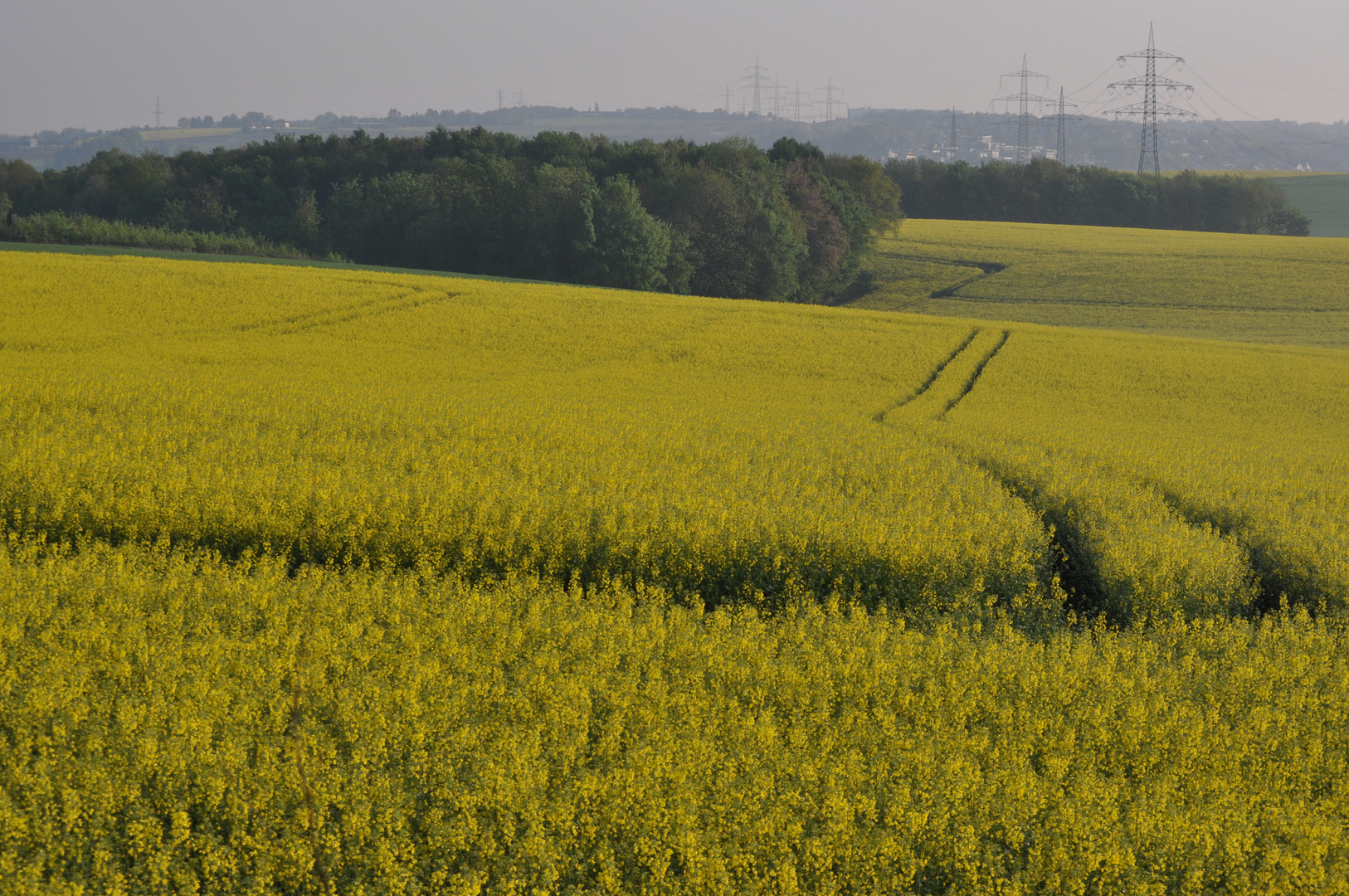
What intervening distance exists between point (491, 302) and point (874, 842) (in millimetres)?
25387

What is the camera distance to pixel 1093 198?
79.1 metres

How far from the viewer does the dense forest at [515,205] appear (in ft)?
157

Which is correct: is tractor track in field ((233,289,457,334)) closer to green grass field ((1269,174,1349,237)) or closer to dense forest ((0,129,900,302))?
dense forest ((0,129,900,302))

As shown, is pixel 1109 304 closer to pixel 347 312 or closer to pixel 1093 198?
pixel 347 312

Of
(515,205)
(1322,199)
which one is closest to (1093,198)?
(1322,199)

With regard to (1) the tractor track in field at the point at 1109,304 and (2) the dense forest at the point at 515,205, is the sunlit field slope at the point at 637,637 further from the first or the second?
(2) the dense forest at the point at 515,205

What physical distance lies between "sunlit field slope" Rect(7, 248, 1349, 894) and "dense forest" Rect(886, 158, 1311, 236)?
65391 millimetres

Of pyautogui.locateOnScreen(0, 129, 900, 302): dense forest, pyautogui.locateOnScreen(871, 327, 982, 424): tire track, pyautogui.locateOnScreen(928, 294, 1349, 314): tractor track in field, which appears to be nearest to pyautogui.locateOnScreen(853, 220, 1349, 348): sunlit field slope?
pyautogui.locateOnScreen(928, 294, 1349, 314): tractor track in field

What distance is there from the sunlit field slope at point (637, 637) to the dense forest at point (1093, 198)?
6539 cm

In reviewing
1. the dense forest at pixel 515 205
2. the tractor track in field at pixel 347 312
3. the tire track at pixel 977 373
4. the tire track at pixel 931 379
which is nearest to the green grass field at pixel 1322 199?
the dense forest at pixel 515 205

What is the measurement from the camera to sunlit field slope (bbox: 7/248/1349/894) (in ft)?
16.8

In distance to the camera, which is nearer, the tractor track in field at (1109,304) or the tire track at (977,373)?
the tire track at (977,373)

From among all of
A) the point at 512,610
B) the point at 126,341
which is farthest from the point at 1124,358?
the point at 126,341

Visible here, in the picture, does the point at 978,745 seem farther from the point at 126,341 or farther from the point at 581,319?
the point at 581,319
